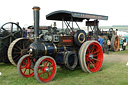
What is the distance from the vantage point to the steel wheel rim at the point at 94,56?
513 centimetres

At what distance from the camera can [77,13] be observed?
16.2 feet

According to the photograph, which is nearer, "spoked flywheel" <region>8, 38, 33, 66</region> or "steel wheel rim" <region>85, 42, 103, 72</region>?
"steel wheel rim" <region>85, 42, 103, 72</region>

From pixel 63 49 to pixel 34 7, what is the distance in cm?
161

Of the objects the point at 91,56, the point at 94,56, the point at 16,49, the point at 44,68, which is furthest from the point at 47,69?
the point at 16,49

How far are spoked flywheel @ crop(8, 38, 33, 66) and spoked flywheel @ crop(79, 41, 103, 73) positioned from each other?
2783mm

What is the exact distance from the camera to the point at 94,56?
546 centimetres

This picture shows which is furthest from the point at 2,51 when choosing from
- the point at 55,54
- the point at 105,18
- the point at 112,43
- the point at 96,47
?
the point at 112,43

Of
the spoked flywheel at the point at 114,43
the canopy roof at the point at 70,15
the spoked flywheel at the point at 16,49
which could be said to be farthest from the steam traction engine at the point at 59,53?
the spoked flywheel at the point at 114,43

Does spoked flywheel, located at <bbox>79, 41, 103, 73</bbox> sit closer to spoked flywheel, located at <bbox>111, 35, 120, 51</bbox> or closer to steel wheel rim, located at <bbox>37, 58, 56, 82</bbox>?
steel wheel rim, located at <bbox>37, 58, 56, 82</bbox>

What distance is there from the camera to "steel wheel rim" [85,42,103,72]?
513 cm

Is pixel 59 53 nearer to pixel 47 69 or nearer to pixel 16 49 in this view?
pixel 47 69

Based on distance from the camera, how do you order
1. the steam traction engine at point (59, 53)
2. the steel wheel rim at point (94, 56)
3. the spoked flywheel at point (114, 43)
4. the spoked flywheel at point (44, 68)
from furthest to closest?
the spoked flywheel at point (114, 43), the steel wheel rim at point (94, 56), the steam traction engine at point (59, 53), the spoked flywheel at point (44, 68)

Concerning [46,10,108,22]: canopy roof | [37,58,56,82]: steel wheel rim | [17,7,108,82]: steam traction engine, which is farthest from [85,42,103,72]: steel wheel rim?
[37,58,56,82]: steel wheel rim

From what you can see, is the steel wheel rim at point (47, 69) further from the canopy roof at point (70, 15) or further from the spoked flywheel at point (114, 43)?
the spoked flywheel at point (114, 43)
